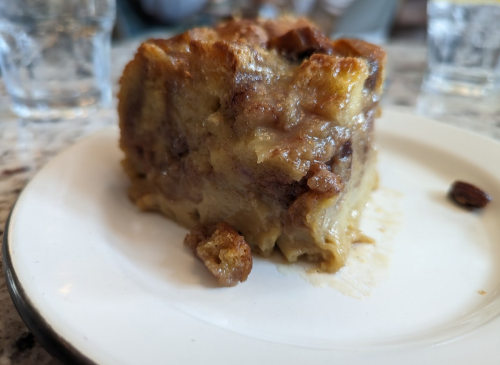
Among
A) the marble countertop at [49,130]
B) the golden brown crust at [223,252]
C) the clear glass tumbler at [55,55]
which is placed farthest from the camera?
the clear glass tumbler at [55,55]

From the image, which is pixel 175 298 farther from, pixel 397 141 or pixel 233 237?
pixel 397 141

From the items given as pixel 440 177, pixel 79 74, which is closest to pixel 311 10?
pixel 79 74

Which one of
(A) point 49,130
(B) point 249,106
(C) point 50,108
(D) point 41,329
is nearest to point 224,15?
(C) point 50,108

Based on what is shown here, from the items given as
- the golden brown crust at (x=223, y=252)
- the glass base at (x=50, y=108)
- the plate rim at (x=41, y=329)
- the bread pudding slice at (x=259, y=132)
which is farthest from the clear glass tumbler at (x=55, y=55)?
the plate rim at (x=41, y=329)

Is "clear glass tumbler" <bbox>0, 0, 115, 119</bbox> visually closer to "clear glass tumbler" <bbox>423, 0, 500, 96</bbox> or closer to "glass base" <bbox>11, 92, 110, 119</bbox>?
"glass base" <bbox>11, 92, 110, 119</bbox>

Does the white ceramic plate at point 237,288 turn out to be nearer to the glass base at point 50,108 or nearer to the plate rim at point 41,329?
the plate rim at point 41,329

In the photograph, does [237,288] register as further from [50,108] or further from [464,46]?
[464,46]

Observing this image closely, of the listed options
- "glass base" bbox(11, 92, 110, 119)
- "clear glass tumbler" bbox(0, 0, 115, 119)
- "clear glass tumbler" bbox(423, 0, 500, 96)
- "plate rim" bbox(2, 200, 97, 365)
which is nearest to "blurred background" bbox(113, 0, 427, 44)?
"clear glass tumbler" bbox(423, 0, 500, 96)
